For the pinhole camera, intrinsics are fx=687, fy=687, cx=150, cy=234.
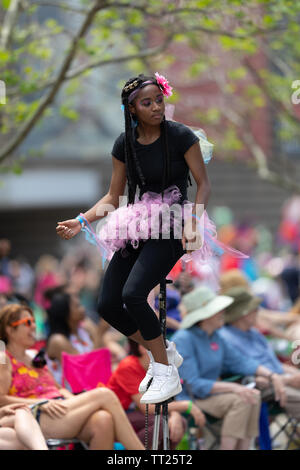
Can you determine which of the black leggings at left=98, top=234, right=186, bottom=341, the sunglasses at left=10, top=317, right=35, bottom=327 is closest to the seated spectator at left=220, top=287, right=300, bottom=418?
the sunglasses at left=10, top=317, right=35, bottom=327

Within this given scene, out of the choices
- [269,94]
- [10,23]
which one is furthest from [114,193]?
[269,94]

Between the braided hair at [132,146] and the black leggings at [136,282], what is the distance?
330 millimetres

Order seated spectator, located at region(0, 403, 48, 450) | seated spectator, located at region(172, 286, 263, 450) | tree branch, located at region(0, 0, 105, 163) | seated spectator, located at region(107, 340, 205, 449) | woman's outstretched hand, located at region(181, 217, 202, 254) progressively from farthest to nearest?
tree branch, located at region(0, 0, 105, 163), seated spectator, located at region(172, 286, 263, 450), seated spectator, located at region(107, 340, 205, 449), seated spectator, located at region(0, 403, 48, 450), woman's outstretched hand, located at region(181, 217, 202, 254)

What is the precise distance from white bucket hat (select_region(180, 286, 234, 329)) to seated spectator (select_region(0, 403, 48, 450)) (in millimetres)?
1629

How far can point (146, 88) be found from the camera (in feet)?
11.9

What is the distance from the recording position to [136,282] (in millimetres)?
3502

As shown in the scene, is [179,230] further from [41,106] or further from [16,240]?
[16,240]

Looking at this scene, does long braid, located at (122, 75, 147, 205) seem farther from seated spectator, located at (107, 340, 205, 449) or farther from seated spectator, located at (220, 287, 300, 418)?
seated spectator, located at (220, 287, 300, 418)

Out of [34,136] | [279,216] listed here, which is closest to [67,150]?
[34,136]

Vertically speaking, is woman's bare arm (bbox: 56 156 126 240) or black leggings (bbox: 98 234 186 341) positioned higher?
woman's bare arm (bbox: 56 156 126 240)

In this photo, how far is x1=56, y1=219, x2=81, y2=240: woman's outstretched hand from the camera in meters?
3.62

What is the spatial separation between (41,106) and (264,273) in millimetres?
8182

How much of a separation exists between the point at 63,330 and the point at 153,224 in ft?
9.49

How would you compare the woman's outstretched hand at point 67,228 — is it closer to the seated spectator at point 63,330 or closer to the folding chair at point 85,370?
the folding chair at point 85,370
